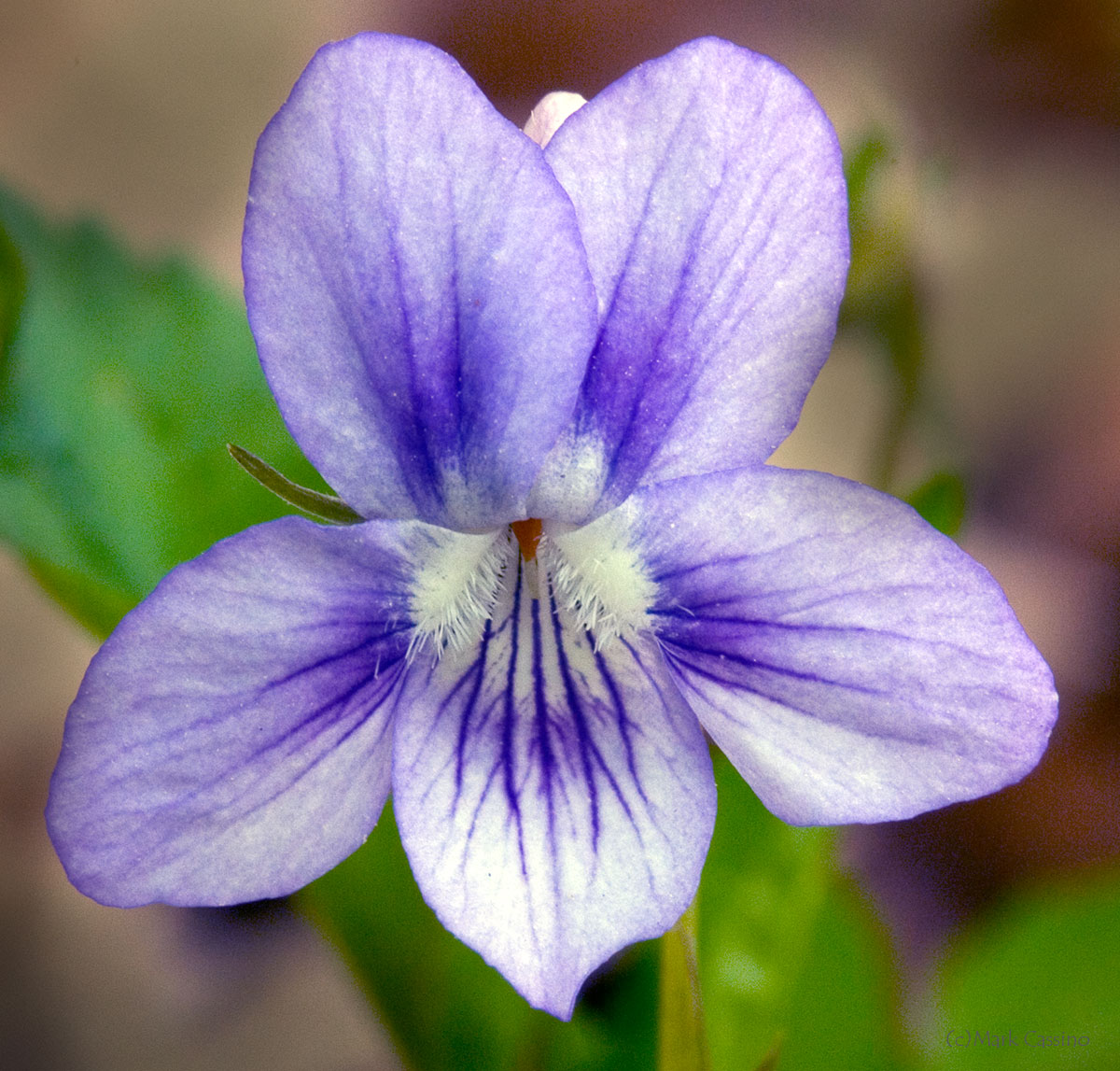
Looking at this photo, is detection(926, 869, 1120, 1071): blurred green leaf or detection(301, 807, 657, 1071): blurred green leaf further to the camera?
detection(926, 869, 1120, 1071): blurred green leaf

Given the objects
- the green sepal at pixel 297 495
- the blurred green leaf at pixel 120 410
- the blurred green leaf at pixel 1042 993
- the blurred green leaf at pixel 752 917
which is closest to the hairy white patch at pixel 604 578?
the green sepal at pixel 297 495

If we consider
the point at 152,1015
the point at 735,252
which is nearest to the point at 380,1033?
the point at 152,1015

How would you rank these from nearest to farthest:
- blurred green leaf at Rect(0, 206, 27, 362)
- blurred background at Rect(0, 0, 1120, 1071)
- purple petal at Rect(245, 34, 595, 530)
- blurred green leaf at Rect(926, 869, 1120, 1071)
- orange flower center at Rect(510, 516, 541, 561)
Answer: purple petal at Rect(245, 34, 595, 530) → orange flower center at Rect(510, 516, 541, 561) → blurred green leaf at Rect(0, 206, 27, 362) → blurred green leaf at Rect(926, 869, 1120, 1071) → blurred background at Rect(0, 0, 1120, 1071)

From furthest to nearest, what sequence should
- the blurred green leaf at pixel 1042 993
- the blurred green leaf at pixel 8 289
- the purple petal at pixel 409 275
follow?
the blurred green leaf at pixel 1042 993, the blurred green leaf at pixel 8 289, the purple petal at pixel 409 275

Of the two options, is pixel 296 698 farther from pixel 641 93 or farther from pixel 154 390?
pixel 154 390

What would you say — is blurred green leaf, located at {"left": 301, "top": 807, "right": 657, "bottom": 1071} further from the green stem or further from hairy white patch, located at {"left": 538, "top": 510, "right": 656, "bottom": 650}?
hairy white patch, located at {"left": 538, "top": 510, "right": 656, "bottom": 650}

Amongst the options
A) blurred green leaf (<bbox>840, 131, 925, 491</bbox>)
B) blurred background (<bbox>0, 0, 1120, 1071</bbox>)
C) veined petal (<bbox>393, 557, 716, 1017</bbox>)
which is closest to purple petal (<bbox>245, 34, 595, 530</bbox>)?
veined petal (<bbox>393, 557, 716, 1017</bbox>)

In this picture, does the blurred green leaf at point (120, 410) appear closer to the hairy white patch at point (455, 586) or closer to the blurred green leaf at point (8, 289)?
the blurred green leaf at point (8, 289)

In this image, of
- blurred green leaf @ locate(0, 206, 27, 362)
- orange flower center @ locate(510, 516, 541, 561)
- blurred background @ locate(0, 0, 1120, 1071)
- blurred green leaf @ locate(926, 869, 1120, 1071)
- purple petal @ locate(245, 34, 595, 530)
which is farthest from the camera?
blurred background @ locate(0, 0, 1120, 1071)
